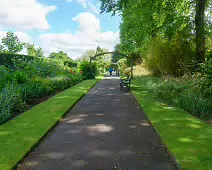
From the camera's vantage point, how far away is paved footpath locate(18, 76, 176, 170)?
11.4 feet

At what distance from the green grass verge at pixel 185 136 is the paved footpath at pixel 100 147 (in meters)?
0.21

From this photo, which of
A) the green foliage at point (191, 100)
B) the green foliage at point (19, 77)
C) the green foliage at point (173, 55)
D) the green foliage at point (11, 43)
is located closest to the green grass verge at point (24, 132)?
the green foliage at point (19, 77)

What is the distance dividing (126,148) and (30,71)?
9.75 m

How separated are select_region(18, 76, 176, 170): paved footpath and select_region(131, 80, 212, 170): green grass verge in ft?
0.69

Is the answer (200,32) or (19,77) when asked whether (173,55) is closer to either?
(200,32)

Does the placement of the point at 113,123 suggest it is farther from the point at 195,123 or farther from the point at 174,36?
the point at 174,36

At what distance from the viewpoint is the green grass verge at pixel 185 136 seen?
3535 millimetres

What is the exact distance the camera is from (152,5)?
14812 millimetres

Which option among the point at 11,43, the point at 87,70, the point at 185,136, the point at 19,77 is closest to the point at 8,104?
the point at 19,77

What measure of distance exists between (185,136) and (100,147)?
1961mm

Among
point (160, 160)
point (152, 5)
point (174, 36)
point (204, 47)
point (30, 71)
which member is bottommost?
point (160, 160)

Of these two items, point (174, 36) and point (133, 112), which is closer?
point (133, 112)

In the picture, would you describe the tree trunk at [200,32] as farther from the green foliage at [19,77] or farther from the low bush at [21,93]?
the green foliage at [19,77]

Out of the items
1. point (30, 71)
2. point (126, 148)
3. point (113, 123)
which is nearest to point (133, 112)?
point (113, 123)
